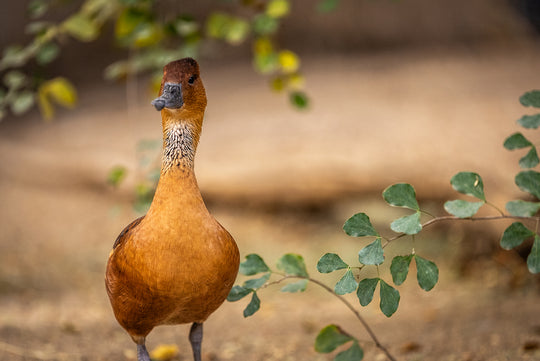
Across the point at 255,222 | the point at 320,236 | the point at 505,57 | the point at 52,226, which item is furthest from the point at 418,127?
the point at 52,226

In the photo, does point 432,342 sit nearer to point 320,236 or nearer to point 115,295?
point 115,295

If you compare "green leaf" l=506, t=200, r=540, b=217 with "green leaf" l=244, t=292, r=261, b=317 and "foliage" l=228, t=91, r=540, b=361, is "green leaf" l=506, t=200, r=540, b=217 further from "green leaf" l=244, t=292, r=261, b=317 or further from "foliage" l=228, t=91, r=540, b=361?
"green leaf" l=244, t=292, r=261, b=317

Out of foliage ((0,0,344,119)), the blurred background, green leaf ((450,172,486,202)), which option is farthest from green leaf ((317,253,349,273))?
foliage ((0,0,344,119))

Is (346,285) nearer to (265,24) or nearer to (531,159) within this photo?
(531,159)

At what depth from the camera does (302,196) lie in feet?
20.3

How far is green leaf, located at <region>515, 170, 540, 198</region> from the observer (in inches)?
86.9

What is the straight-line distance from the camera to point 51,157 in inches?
285

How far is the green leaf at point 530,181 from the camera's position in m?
2.21

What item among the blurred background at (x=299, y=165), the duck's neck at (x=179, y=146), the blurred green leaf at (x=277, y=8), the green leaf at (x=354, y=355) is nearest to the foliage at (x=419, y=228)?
the green leaf at (x=354, y=355)

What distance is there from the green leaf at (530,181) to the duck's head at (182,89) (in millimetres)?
1203

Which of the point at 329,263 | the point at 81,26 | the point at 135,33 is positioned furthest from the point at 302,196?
the point at 329,263

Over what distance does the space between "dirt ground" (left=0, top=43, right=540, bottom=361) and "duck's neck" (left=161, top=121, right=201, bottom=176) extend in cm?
130

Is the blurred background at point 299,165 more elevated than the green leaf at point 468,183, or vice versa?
the green leaf at point 468,183

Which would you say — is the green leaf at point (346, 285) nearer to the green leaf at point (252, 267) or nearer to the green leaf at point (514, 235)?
the green leaf at point (252, 267)
